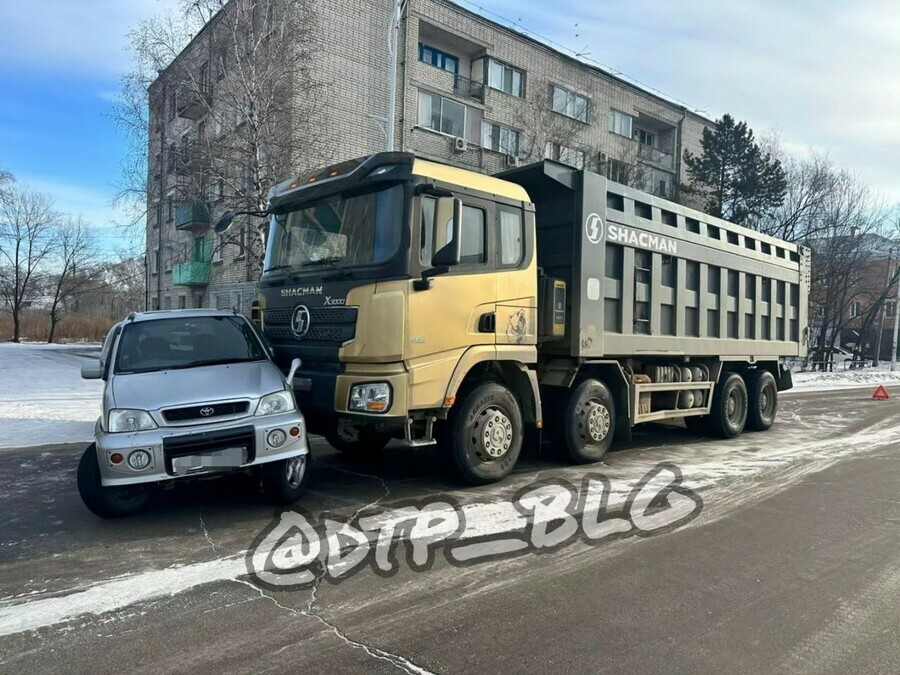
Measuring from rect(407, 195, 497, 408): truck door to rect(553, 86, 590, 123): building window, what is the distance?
25.5 meters

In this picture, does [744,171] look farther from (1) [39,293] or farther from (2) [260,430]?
(1) [39,293]

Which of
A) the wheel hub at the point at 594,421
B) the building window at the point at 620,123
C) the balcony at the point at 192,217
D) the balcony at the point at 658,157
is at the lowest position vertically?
the wheel hub at the point at 594,421

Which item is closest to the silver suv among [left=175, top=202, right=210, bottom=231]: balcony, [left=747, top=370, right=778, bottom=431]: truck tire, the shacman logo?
the shacman logo

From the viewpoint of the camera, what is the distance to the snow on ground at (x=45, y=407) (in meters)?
9.61

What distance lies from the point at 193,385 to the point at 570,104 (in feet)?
95.8

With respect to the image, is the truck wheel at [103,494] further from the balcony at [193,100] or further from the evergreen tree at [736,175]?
the evergreen tree at [736,175]

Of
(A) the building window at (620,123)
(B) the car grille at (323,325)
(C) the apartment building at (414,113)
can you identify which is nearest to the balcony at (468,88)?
(C) the apartment building at (414,113)

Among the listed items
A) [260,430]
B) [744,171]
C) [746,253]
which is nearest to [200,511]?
[260,430]

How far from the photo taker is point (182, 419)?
16.5 ft

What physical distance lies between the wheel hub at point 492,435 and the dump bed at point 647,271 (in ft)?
4.48

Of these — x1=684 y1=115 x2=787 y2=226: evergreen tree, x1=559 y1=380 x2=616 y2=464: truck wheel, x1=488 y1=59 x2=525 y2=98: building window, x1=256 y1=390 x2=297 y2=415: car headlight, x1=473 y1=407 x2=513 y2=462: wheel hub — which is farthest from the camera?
x1=684 y1=115 x2=787 y2=226: evergreen tree

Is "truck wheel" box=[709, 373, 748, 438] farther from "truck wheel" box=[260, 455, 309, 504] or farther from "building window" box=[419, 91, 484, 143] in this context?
"building window" box=[419, 91, 484, 143]

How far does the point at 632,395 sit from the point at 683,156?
3407 cm

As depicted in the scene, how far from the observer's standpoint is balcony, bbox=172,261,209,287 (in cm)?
2838
